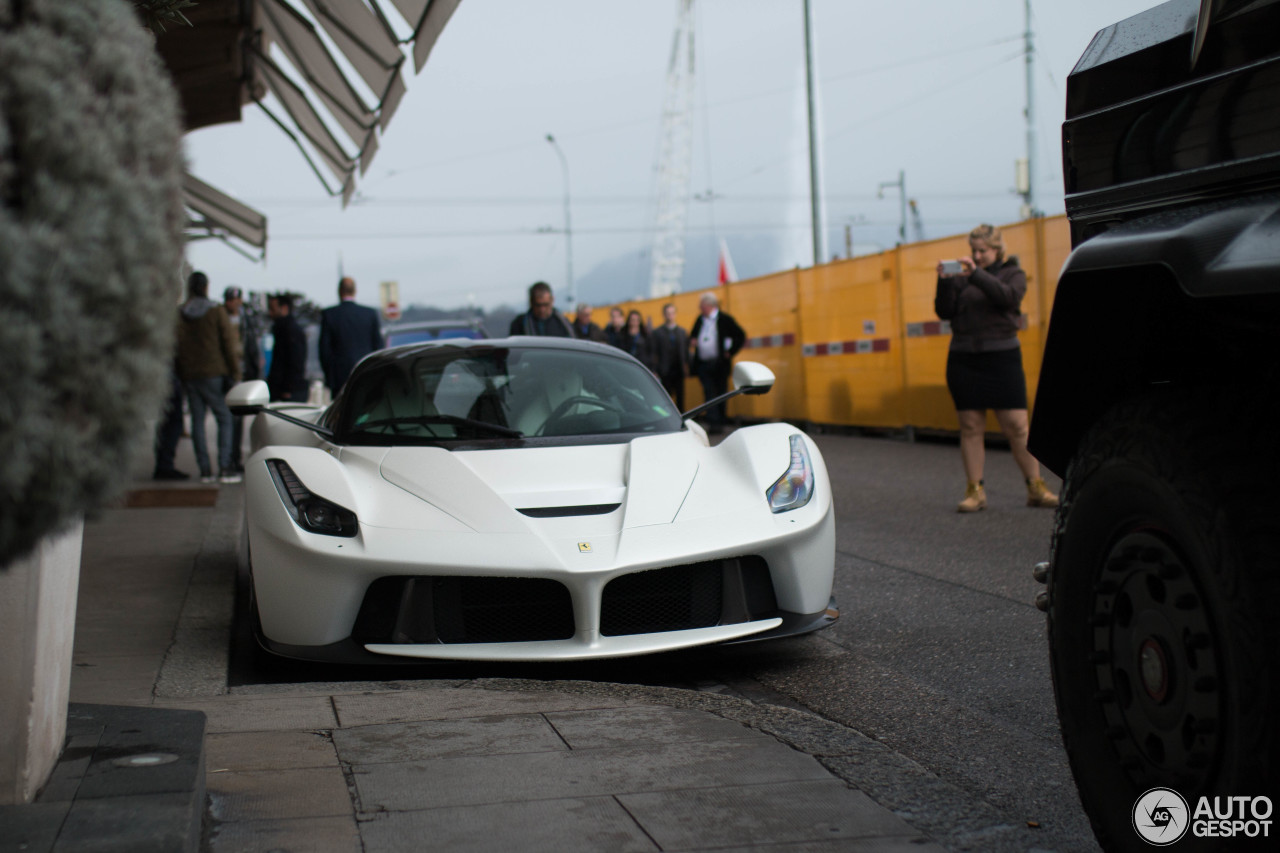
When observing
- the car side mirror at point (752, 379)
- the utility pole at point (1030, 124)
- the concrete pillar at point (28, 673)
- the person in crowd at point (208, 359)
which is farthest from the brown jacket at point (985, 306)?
the utility pole at point (1030, 124)

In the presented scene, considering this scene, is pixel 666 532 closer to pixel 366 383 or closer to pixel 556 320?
pixel 366 383

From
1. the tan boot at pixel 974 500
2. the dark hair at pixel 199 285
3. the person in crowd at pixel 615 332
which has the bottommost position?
the tan boot at pixel 974 500

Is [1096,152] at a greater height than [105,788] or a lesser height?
greater

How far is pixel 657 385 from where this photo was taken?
603 centimetres

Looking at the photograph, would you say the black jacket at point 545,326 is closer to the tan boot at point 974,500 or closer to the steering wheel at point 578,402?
the tan boot at point 974,500

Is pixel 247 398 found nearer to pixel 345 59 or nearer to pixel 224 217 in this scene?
pixel 345 59

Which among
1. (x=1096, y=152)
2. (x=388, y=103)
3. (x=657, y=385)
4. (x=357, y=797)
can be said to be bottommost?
(x=357, y=797)

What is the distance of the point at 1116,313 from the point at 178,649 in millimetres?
3645

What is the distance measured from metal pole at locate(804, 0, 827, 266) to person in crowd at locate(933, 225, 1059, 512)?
45.8ft

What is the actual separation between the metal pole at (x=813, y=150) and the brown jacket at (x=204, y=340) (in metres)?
12.8

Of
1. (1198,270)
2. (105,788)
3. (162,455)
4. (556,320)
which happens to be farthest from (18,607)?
(162,455)

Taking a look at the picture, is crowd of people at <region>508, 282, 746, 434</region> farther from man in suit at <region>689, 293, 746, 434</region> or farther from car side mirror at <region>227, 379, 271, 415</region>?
car side mirror at <region>227, 379, 271, 415</region>

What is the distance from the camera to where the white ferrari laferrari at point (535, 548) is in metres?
4.34

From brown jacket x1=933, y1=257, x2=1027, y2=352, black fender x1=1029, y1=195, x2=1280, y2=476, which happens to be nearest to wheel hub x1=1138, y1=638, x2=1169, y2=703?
black fender x1=1029, y1=195, x2=1280, y2=476
